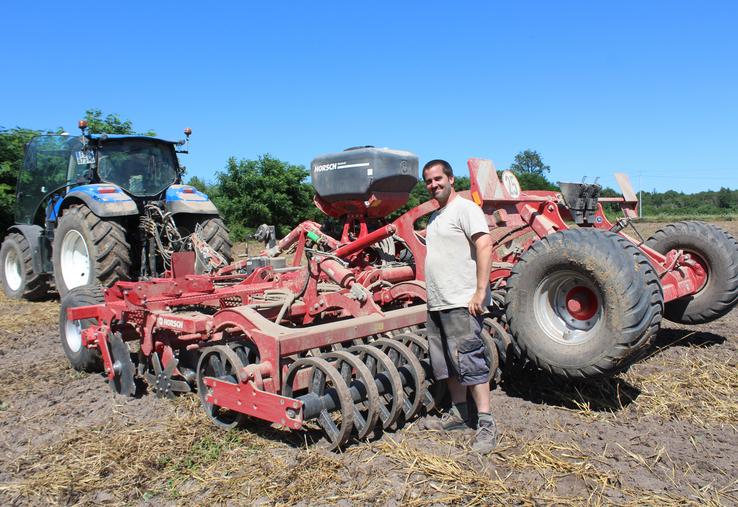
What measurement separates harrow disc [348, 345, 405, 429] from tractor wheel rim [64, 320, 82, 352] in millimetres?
2850

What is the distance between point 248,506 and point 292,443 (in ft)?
2.15

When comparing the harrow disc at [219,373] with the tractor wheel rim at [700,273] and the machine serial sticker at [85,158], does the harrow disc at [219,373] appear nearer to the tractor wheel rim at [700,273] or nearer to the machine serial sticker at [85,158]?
the tractor wheel rim at [700,273]

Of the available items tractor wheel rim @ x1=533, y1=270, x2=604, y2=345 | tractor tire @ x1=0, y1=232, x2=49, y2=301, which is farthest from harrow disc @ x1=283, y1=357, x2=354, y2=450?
tractor tire @ x1=0, y1=232, x2=49, y2=301

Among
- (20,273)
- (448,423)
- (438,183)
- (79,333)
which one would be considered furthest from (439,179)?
(20,273)

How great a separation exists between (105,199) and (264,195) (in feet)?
41.7

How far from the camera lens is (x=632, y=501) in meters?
2.71

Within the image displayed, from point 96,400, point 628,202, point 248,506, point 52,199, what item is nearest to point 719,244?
point 628,202

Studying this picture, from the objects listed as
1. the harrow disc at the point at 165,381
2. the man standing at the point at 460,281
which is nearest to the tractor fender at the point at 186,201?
the harrow disc at the point at 165,381

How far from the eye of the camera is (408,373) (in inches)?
146

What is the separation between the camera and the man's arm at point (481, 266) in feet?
10.7

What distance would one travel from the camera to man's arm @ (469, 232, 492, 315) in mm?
3266

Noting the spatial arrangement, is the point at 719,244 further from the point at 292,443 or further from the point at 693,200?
the point at 693,200

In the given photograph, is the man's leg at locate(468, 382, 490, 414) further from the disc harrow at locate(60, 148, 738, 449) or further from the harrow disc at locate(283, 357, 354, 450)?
the harrow disc at locate(283, 357, 354, 450)

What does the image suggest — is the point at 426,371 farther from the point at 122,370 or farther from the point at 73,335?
the point at 73,335
